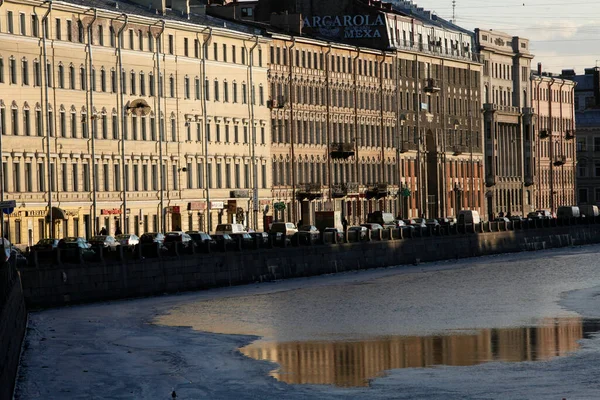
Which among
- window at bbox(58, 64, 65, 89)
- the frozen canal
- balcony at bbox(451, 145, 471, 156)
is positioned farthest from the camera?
balcony at bbox(451, 145, 471, 156)

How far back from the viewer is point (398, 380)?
34.8 m

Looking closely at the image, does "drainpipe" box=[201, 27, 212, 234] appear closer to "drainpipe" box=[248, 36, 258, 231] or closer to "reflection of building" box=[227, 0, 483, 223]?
"drainpipe" box=[248, 36, 258, 231]

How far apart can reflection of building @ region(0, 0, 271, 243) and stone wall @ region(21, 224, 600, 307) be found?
11.1 m

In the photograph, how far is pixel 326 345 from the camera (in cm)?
4206

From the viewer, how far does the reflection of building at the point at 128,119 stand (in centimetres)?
7638

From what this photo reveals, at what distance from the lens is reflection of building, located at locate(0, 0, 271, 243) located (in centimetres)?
7638

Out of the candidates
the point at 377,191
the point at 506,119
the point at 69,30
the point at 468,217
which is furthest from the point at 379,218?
the point at 506,119

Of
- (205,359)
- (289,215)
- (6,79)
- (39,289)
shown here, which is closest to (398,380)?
(205,359)

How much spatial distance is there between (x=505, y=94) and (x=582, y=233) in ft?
95.8

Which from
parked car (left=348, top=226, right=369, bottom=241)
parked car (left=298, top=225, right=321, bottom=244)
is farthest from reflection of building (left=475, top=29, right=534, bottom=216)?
parked car (left=298, top=225, right=321, bottom=244)

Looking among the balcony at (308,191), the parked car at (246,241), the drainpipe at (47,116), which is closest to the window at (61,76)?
the drainpipe at (47,116)

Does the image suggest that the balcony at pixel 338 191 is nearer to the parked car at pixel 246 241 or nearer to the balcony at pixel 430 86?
the balcony at pixel 430 86

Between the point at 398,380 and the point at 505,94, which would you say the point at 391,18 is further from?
the point at 398,380

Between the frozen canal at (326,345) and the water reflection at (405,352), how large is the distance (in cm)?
4
